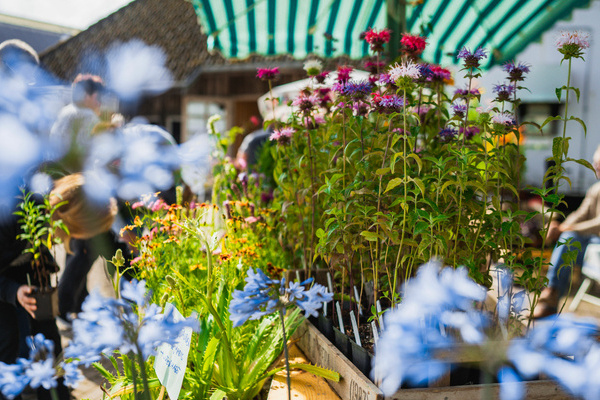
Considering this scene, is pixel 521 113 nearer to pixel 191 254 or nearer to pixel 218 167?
pixel 218 167

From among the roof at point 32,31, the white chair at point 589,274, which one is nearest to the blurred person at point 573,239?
the white chair at point 589,274

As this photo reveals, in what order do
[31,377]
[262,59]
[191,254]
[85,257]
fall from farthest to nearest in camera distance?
[262,59] < [85,257] < [191,254] < [31,377]

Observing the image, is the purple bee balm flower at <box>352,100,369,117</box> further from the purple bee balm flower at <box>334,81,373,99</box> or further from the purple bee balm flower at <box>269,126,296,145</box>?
the purple bee balm flower at <box>269,126,296,145</box>

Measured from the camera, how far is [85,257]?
8.79 ft

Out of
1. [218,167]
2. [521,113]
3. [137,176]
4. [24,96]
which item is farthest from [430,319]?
[521,113]

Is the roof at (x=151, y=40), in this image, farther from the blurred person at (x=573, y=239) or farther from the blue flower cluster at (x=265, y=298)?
the blue flower cluster at (x=265, y=298)

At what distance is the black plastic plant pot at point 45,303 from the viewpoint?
1530 mm

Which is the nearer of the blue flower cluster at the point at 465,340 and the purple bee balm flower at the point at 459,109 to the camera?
the blue flower cluster at the point at 465,340

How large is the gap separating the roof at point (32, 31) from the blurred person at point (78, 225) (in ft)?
32.7

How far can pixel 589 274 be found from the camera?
106 inches

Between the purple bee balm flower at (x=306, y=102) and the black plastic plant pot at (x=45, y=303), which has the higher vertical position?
the purple bee balm flower at (x=306, y=102)

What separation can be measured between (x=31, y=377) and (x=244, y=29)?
3.12 m

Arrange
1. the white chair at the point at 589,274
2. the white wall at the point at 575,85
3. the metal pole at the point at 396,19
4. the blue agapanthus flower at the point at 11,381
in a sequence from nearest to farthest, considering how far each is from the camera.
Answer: the blue agapanthus flower at the point at 11,381
the metal pole at the point at 396,19
the white chair at the point at 589,274
the white wall at the point at 575,85

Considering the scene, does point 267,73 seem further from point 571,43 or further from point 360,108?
point 571,43
